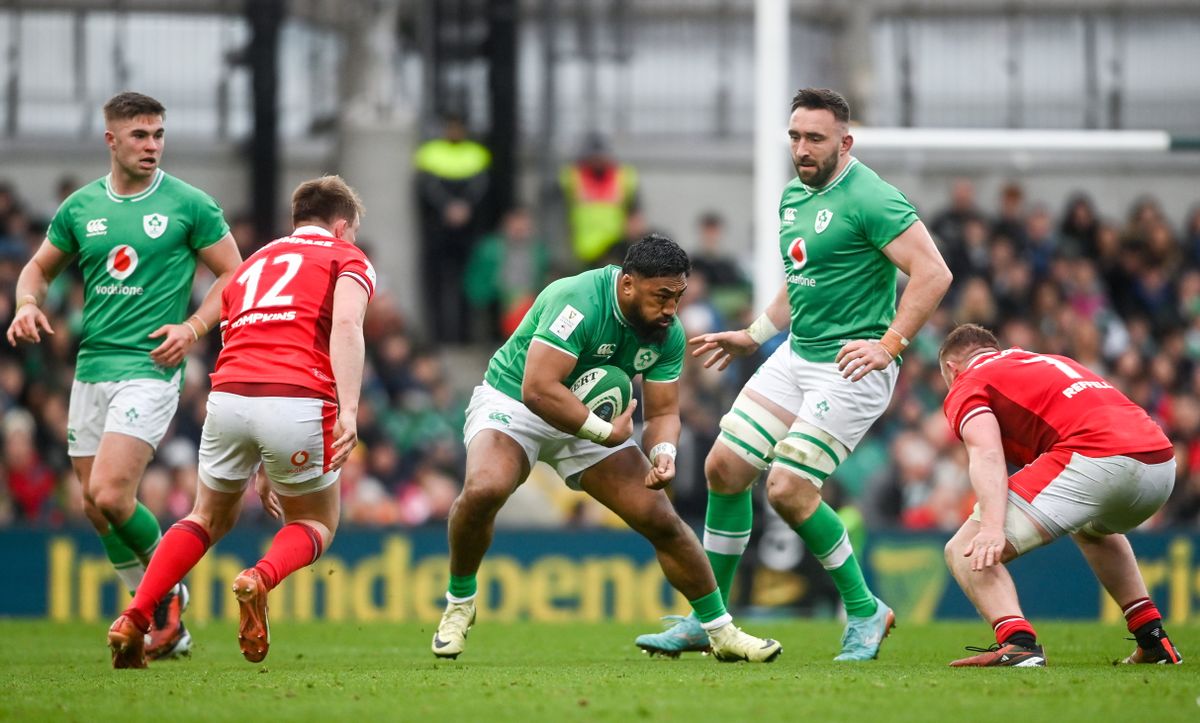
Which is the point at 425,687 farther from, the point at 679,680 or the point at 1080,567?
the point at 1080,567

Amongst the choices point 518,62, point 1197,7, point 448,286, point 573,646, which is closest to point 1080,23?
point 1197,7

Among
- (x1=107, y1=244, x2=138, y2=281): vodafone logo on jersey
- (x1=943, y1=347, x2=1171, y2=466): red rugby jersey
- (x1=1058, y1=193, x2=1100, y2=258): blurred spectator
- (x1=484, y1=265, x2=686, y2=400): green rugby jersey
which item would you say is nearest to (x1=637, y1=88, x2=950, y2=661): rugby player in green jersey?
(x1=943, y1=347, x2=1171, y2=466): red rugby jersey

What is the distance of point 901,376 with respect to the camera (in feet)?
57.4

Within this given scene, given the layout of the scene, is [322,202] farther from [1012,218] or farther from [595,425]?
[1012,218]

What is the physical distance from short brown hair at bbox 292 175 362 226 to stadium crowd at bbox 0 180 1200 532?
7.28 m

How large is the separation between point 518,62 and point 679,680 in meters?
13.9

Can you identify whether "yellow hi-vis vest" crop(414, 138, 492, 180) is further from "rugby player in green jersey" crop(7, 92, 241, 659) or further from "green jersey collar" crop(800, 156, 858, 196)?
"green jersey collar" crop(800, 156, 858, 196)

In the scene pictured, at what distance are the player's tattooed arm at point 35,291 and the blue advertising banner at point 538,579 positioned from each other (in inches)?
224

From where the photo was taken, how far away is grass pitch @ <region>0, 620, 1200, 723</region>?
6.07 m

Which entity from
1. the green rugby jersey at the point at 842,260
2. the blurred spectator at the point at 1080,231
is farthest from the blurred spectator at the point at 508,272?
the green rugby jersey at the point at 842,260

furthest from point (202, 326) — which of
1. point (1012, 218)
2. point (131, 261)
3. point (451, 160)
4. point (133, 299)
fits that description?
point (1012, 218)

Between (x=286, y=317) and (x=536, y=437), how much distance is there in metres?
1.40

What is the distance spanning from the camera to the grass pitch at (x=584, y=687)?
239 inches

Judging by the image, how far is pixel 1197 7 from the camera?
21594 mm
